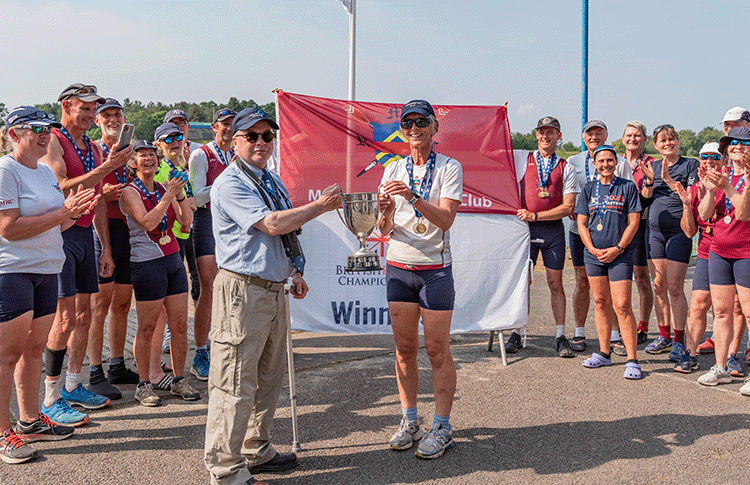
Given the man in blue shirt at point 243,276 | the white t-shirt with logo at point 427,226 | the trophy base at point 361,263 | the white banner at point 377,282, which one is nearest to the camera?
the man in blue shirt at point 243,276

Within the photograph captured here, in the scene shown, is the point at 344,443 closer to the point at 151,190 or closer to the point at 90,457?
the point at 90,457

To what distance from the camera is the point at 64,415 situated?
436 cm

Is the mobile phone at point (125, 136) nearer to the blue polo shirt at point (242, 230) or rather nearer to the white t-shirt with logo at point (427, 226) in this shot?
the blue polo shirt at point (242, 230)

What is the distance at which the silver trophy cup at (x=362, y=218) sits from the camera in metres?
3.51

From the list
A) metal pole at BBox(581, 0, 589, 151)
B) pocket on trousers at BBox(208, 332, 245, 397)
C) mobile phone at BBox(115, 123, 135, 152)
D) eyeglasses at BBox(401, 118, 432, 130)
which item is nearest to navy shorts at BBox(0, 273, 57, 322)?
mobile phone at BBox(115, 123, 135, 152)

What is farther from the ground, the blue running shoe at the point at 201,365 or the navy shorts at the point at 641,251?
the navy shorts at the point at 641,251

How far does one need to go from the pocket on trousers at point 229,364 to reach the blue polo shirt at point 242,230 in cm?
38

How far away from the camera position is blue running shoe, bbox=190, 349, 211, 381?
5516 mm

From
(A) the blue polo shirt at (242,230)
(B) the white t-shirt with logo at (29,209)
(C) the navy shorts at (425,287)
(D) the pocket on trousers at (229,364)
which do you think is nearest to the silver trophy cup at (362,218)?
(C) the navy shorts at (425,287)

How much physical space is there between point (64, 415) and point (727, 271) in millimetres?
5742

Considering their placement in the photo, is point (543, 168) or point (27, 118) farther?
point (543, 168)

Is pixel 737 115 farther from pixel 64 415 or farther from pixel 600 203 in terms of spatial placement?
pixel 64 415

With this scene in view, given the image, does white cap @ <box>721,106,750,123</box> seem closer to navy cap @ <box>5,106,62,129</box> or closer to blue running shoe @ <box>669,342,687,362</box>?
blue running shoe @ <box>669,342,687,362</box>

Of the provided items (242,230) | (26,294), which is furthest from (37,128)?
(242,230)
